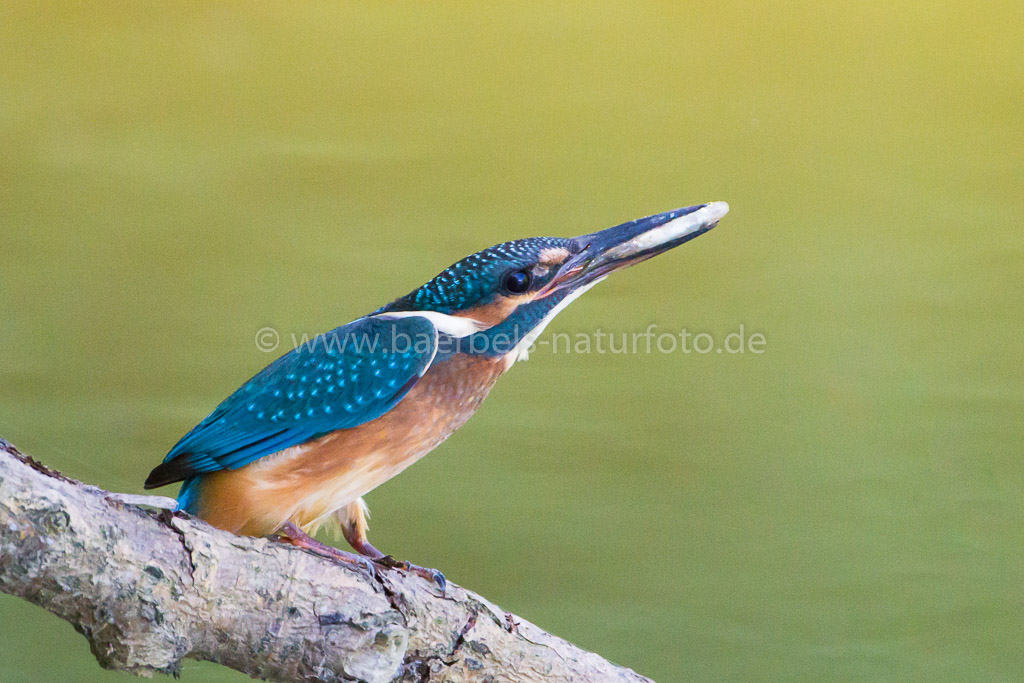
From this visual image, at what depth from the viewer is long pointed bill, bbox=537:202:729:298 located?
1.15m

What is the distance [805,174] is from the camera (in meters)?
1.47

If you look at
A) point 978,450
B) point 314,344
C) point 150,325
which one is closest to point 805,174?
point 978,450

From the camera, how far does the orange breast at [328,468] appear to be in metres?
1.06

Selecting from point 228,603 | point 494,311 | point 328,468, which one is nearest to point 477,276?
point 494,311

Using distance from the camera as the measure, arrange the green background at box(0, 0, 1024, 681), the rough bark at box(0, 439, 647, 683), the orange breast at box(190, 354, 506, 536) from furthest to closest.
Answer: the green background at box(0, 0, 1024, 681) → the orange breast at box(190, 354, 506, 536) → the rough bark at box(0, 439, 647, 683)

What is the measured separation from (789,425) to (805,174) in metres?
0.46

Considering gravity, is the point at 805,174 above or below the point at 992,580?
above

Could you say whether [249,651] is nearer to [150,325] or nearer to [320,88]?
[150,325]

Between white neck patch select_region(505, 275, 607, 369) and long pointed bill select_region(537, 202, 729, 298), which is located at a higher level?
long pointed bill select_region(537, 202, 729, 298)

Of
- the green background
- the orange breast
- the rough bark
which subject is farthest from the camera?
the green background

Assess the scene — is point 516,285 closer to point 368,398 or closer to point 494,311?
point 494,311

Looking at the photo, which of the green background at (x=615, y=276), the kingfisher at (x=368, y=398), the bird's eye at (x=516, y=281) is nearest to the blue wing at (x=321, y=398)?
the kingfisher at (x=368, y=398)

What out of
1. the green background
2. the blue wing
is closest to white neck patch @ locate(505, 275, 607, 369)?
the blue wing

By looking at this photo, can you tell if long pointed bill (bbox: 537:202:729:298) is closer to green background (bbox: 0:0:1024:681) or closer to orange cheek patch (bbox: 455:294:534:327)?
orange cheek patch (bbox: 455:294:534:327)
